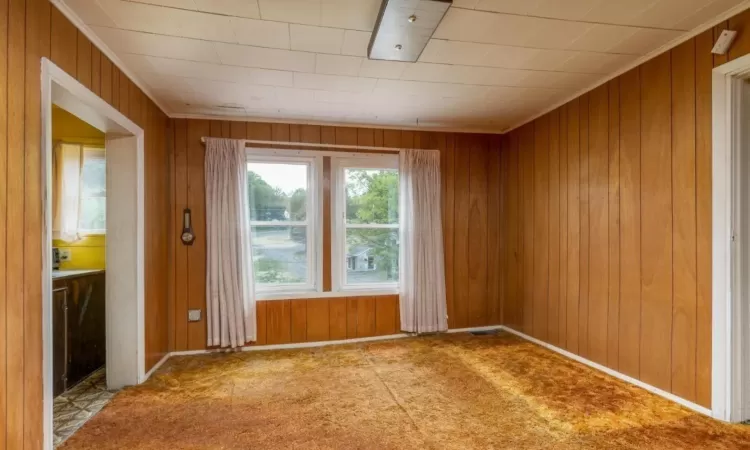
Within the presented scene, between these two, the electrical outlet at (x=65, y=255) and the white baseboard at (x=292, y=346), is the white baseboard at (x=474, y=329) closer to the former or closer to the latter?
the white baseboard at (x=292, y=346)

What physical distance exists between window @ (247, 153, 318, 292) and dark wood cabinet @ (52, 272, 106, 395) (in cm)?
137

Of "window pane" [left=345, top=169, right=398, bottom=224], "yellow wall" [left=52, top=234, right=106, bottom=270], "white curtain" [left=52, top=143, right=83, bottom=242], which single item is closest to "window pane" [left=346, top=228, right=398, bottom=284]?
"window pane" [left=345, top=169, right=398, bottom=224]

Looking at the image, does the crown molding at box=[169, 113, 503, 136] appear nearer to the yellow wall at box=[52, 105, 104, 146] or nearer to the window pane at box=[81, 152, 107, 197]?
the yellow wall at box=[52, 105, 104, 146]

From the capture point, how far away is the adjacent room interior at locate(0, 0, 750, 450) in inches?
81.0

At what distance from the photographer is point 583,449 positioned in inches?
79.5

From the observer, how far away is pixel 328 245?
13.5ft

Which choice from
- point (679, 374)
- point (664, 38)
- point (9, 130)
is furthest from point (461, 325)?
point (9, 130)

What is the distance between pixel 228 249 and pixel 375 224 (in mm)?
1576

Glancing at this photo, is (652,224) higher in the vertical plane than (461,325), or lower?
higher

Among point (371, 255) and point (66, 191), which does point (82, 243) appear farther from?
point (371, 255)

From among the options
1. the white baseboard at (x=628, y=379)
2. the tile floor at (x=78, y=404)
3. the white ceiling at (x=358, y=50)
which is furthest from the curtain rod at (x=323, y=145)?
the white baseboard at (x=628, y=379)

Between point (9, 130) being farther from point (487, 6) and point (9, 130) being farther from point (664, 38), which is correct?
point (664, 38)

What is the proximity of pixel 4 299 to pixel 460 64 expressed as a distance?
2.83m

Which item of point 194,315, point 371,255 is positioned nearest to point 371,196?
point 371,255
